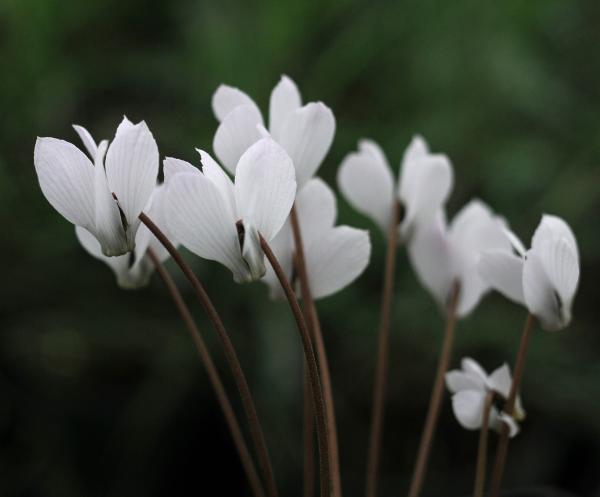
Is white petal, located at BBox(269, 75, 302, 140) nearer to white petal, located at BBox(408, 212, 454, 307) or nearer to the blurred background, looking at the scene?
white petal, located at BBox(408, 212, 454, 307)

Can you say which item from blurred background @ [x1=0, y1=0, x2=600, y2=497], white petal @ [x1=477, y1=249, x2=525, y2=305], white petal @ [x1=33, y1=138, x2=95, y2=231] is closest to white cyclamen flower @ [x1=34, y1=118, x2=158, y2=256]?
white petal @ [x1=33, y1=138, x2=95, y2=231]

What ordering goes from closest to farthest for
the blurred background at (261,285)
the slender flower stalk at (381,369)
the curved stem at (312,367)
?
the curved stem at (312,367), the slender flower stalk at (381,369), the blurred background at (261,285)

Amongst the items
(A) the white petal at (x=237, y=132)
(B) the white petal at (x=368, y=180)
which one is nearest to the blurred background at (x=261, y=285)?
(B) the white petal at (x=368, y=180)

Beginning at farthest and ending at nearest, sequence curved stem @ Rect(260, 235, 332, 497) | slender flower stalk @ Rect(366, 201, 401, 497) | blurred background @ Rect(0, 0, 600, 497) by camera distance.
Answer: blurred background @ Rect(0, 0, 600, 497) < slender flower stalk @ Rect(366, 201, 401, 497) < curved stem @ Rect(260, 235, 332, 497)

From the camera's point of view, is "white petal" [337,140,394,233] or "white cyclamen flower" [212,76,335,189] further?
"white petal" [337,140,394,233]

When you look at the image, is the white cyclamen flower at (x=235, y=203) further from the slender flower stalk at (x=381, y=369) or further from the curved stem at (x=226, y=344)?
the slender flower stalk at (x=381, y=369)

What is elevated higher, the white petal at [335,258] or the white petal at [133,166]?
the white petal at [133,166]

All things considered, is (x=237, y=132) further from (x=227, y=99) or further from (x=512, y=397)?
(x=512, y=397)
